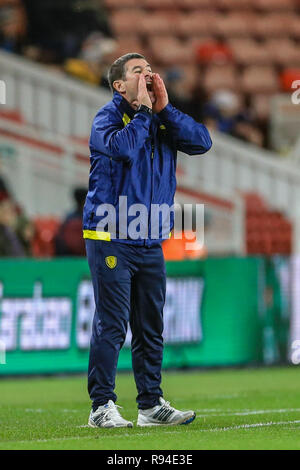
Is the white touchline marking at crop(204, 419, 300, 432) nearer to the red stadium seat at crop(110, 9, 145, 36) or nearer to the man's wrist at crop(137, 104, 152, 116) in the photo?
the man's wrist at crop(137, 104, 152, 116)

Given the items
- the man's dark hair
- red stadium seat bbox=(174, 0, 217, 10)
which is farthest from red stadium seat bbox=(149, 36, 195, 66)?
the man's dark hair

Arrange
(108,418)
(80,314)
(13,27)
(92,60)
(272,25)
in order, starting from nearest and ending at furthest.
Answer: (108,418) < (80,314) < (92,60) < (13,27) < (272,25)

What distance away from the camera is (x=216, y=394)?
956 cm

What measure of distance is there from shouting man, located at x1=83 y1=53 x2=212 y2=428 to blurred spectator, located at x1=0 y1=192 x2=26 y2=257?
6.13 meters

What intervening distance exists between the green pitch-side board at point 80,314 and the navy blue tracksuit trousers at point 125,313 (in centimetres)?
464

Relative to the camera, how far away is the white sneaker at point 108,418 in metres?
6.38

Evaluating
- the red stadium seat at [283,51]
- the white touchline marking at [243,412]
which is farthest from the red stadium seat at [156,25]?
the white touchline marking at [243,412]

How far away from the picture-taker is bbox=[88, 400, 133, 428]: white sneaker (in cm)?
638

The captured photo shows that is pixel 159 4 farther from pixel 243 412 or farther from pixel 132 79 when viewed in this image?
pixel 132 79

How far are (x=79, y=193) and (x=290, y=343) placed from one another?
3030 millimetres

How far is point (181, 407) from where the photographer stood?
8.39 meters

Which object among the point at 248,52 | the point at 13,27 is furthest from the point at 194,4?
the point at 13,27

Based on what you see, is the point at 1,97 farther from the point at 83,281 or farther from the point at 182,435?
the point at 182,435

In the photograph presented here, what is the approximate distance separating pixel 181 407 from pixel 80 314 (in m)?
3.39
